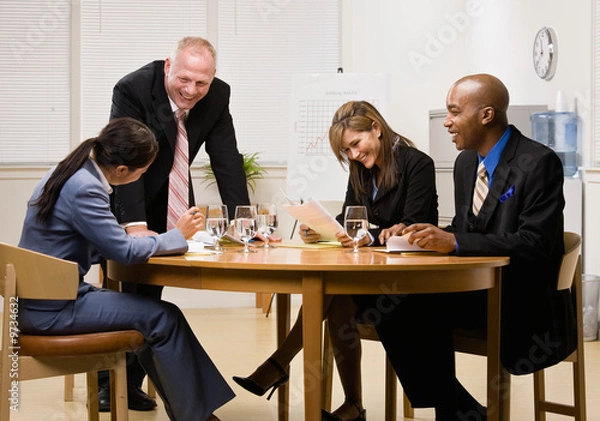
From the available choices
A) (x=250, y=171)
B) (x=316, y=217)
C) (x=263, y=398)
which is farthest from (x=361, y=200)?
(x=250, y=171)

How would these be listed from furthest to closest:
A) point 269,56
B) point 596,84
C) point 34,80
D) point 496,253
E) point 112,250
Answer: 1. point 269,56
2. point 34,80
3. point 596,84
4. point 496,253
5. point 112,250

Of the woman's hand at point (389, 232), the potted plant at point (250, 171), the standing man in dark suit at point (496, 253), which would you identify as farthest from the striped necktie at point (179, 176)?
the potted plant at point (250, 171)

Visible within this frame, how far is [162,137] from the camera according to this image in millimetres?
3684

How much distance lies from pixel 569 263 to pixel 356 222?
0.70 m

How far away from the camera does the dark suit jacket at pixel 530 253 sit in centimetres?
279

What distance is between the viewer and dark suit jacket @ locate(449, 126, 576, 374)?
9.17 ft

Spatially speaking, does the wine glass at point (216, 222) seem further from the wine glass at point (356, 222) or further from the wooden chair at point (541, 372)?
the wooden chair at point (541, 372)

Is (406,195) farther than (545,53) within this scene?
No

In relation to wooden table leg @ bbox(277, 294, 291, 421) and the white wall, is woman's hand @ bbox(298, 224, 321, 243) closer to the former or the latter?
wooden table leg @ bbox(277, 294, 291, 421)

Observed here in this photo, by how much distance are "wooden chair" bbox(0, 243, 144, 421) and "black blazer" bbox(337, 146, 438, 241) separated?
1172mm

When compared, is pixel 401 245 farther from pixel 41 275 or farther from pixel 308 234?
pixel 41 275

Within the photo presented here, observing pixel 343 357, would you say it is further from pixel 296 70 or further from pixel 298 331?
pixel 296 70

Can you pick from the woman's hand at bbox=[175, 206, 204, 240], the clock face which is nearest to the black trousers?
the woman's hand at bbox=[175, 206, 204, 240]

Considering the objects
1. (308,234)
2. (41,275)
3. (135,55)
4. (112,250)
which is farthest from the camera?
(135,55)
